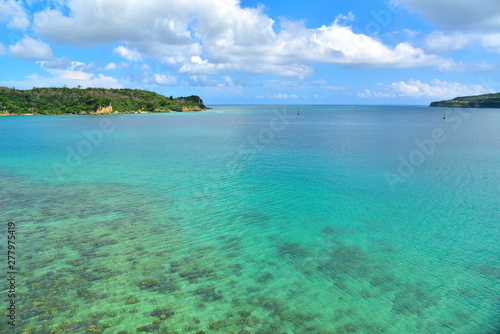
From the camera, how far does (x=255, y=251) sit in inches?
539

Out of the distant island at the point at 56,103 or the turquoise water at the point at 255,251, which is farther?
the distant island at the point at 56,103

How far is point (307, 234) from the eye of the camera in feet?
50.9

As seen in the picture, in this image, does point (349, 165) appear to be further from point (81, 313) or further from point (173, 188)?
point (81, 313)

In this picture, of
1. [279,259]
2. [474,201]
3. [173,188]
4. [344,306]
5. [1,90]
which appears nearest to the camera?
[344,306]

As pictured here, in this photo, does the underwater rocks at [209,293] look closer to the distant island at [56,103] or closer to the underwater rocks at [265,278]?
the underwater rocks at [265,278]

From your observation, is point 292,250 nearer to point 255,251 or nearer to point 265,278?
point 255,251

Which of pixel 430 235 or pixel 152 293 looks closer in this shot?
pixel 152 293

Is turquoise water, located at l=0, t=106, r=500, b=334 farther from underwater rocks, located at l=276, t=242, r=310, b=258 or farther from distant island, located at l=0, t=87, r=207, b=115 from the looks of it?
distant island, located at l=0, t=87, r=207, b=115

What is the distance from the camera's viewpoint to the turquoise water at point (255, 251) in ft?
31.1

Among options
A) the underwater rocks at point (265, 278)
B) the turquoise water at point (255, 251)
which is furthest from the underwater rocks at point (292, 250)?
the underwater rocks at point (265, 278)

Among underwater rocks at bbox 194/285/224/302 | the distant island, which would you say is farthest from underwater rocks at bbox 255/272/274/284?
the distant island

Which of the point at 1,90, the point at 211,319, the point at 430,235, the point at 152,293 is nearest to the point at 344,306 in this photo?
the point at 211,319

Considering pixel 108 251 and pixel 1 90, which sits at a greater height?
pixel 1 90

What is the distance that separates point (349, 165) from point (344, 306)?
24507mm
